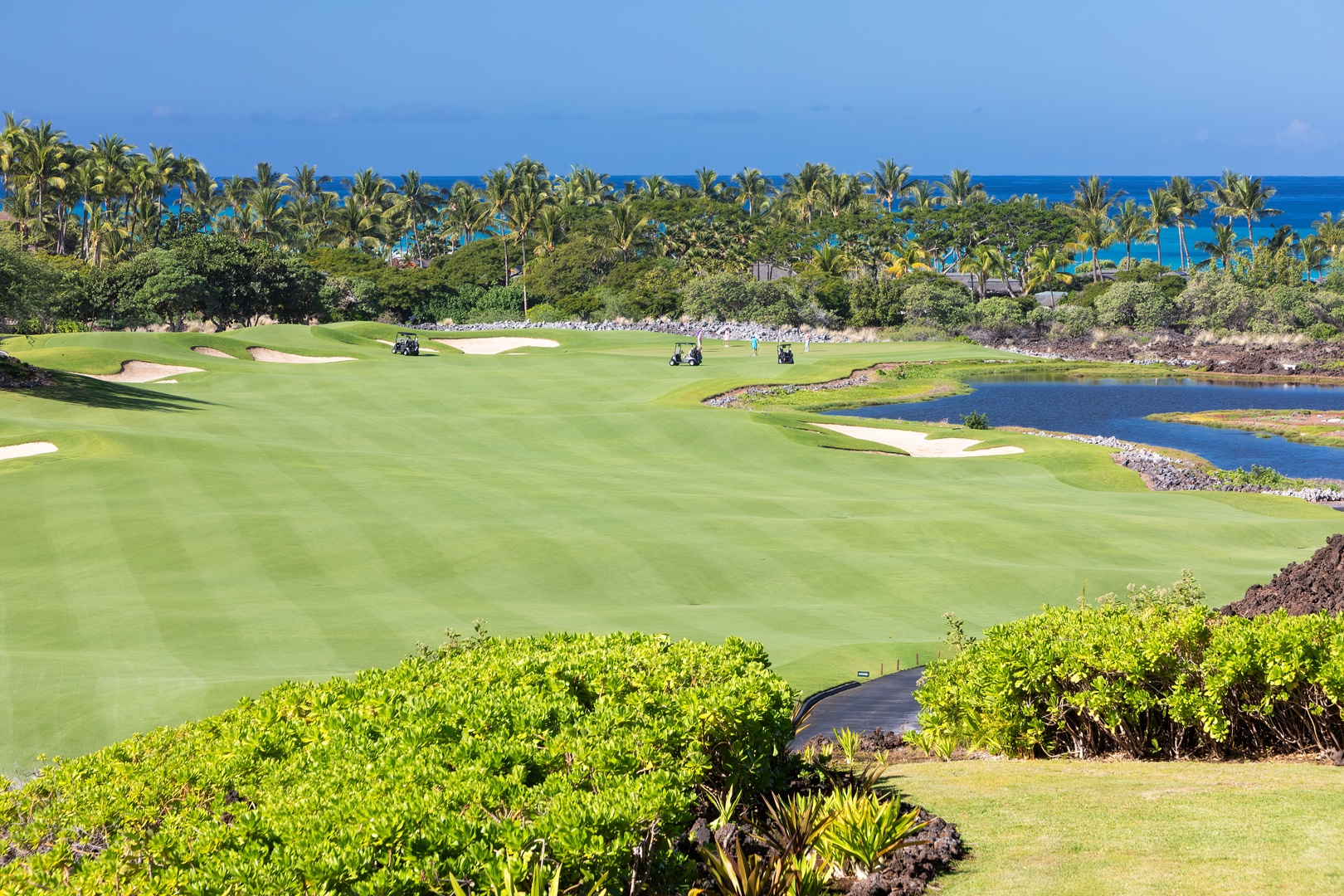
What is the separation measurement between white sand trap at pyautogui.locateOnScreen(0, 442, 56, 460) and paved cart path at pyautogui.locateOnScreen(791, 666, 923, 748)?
27204 millimetres

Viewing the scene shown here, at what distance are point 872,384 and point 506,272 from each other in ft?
200

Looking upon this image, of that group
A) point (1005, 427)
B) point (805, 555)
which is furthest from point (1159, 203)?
point (805, 555)

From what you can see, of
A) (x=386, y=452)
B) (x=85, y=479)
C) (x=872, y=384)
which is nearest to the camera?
(x=85, y=479)

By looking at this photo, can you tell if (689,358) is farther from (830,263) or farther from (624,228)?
(624,228)

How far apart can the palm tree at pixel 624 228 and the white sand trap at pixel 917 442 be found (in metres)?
73.5

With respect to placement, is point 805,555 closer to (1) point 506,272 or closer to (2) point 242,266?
(2) point 242,266

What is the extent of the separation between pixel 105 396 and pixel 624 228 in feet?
269

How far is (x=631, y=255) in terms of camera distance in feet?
419

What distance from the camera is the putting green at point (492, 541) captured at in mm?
18609

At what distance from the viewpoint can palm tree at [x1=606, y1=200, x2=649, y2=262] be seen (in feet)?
407

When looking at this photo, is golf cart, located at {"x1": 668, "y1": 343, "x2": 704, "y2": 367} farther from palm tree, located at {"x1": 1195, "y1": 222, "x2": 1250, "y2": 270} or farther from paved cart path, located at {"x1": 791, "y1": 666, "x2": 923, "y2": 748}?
palm tree, located at {"x1": 1195, "y1": 222, "x2": 1250, "y2": 270}

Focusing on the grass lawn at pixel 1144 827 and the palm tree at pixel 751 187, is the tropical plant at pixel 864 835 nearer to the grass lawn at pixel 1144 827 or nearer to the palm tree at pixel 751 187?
the grass lawn at pixel 1144 827

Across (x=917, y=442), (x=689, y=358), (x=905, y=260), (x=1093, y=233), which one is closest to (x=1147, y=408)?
(x=917, y=442)

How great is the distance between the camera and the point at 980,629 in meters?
20.7
